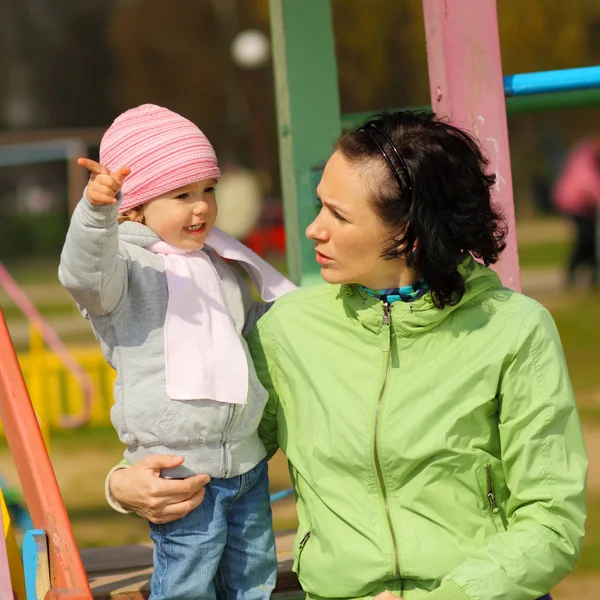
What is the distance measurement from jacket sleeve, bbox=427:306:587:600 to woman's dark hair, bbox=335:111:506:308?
0.58 feet

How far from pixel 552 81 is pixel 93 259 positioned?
0.99 metres

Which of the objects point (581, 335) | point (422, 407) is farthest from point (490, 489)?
point (581, 335)

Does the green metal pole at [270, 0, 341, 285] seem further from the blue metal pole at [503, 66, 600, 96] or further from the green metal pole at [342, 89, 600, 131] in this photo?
the blue metal pole at [503, 66, 600, 96]

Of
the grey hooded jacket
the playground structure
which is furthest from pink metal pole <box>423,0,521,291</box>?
the grey hooded jacket

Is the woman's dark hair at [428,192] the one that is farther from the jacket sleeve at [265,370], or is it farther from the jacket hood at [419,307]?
the jacket sleeve at [265,370]

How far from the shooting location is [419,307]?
2.15 metres

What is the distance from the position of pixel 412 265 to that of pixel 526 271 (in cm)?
1511

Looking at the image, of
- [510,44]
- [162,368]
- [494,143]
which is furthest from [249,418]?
[510,44]

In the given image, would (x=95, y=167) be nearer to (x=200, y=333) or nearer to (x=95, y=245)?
(x=95, y=245)

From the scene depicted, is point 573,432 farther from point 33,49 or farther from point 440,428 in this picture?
point 33,49

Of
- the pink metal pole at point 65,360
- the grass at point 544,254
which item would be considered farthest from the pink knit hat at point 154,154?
the grass at point 544,254

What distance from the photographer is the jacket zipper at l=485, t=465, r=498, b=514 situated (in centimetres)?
212

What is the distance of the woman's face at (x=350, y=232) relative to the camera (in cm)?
215

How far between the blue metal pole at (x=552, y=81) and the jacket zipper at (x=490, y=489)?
78 cm
